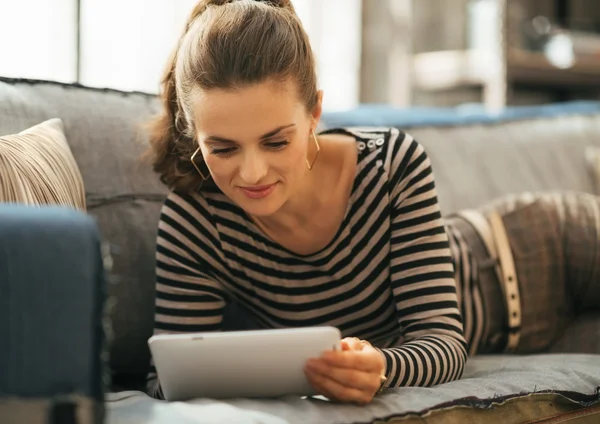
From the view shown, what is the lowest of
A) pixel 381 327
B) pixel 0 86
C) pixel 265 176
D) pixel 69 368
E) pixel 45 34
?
pixel 381 327

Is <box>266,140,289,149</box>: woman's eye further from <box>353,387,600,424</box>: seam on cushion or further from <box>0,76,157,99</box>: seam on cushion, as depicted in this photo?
<box>0,76,157,99</box>: seam on cushion

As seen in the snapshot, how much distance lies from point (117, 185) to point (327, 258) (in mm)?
411

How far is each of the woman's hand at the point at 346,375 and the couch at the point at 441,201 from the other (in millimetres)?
16

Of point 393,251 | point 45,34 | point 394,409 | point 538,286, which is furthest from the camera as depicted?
point 45,34

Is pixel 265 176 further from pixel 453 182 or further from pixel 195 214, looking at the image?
pixel 453 182

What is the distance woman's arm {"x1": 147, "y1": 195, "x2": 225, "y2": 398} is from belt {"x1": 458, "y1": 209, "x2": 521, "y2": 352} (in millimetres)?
578

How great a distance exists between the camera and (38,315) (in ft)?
2.46

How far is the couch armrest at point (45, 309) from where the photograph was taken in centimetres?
75

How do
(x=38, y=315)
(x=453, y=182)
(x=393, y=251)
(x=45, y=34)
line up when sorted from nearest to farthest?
(x=38, y=315)
(x=393, y=251)
(x=453, y=182)
(x=45, y=34)

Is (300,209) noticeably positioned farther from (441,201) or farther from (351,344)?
(441,201)

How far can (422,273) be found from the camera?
1299 mm

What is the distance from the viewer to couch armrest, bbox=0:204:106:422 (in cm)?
75

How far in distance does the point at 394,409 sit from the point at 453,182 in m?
1.07

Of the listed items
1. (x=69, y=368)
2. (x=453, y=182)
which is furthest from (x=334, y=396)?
(x=453, y=182)
